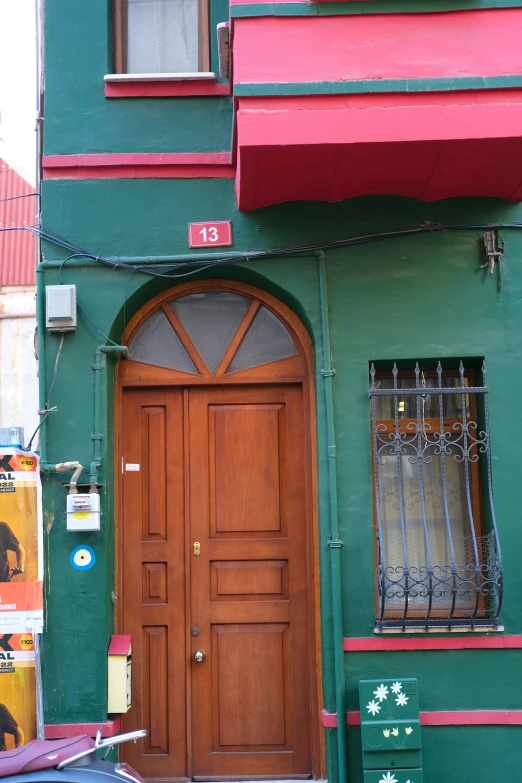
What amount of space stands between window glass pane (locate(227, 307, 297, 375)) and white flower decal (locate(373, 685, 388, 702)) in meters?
2.32

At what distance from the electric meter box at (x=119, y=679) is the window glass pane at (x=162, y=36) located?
4.16 meters

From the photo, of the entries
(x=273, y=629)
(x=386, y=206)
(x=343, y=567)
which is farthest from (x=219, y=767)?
(x=386, y=206)

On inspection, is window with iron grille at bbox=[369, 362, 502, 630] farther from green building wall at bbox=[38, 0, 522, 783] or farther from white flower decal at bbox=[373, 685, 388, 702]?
white flower decal at bbox=[373, 685, 388, 702]

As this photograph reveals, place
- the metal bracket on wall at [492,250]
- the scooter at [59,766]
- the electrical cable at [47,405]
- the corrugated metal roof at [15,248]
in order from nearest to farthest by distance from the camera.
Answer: the scooter at [59,766] → the electrical cable at [47,405] → the metal bracket on wall at [492,250] → the corrugated metal roof at [15,248]

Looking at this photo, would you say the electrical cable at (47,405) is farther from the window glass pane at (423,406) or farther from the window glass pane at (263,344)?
the window glass pane at (423,406)

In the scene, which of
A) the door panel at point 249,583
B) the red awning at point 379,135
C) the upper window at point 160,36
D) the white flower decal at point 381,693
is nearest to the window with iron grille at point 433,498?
the white flower decal at point 381,693

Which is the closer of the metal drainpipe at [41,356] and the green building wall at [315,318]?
the green building wall at [315,318]

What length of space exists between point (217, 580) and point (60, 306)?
7.14 feet

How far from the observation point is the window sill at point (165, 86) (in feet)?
18.7

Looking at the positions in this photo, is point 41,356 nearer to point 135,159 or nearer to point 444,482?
point 135,159

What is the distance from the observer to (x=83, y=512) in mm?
5281

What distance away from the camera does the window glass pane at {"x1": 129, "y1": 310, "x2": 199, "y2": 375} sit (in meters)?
5.87

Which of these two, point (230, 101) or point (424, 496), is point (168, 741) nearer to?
point (424, 496)

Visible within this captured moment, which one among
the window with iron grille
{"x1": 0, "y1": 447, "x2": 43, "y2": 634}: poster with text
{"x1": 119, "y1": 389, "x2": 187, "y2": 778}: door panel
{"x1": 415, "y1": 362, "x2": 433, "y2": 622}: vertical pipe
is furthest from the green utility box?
{"x1": 0, "y1": 447, "x2": 43, "y2": 634}: poster with text
